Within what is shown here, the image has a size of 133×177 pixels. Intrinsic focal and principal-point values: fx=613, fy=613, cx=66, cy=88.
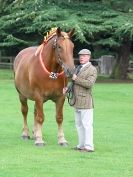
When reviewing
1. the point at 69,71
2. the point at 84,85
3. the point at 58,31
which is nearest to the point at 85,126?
the point at 84,85

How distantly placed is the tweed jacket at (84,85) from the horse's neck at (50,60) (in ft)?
3.12

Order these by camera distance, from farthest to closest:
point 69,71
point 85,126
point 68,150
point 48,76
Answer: point 48,76 < point 68,150 < point 85,126 < point 69,71

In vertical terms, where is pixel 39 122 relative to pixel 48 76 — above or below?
below

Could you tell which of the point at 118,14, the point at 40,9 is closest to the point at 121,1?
the point at 118,14

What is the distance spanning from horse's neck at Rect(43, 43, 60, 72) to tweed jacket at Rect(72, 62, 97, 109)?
95 cm

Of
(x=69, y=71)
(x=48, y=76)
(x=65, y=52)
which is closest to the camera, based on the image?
(x=69, y=71)

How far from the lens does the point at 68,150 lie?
11758mm

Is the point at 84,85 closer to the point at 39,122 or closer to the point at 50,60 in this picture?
the point at 50,60

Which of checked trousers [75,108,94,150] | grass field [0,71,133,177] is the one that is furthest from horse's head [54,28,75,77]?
grass field [0,71,133,177]

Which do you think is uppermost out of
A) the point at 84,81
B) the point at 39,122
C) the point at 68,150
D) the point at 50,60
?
the point at 50,60

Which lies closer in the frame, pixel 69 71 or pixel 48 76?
pixel 69 71

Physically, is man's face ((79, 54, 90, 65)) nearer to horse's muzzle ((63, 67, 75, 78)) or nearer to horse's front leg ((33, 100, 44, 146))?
horse's muzzle ((63, 67, 75, 78))

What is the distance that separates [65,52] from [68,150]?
1.88 m

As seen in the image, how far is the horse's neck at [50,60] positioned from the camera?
12.4 meters
